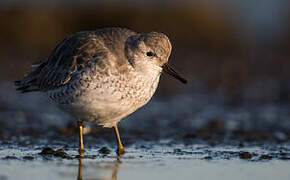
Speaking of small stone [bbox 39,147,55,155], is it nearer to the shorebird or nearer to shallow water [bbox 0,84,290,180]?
shallow water [bbox 0,84,290,180]

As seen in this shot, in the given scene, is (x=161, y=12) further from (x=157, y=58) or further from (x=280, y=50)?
(x=157, y=58)

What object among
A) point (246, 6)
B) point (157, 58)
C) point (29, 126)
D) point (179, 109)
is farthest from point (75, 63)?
point (246, 6)

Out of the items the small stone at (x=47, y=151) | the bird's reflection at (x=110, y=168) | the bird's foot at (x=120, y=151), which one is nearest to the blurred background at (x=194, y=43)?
the bird's foot at (x=120, y=151)

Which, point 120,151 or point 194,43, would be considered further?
point 194,43

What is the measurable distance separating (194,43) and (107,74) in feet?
41.1

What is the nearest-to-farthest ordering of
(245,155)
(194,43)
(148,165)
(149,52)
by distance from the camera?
1. (148,165)
2. (245,155)
3. (149,52)
4. (194,43)

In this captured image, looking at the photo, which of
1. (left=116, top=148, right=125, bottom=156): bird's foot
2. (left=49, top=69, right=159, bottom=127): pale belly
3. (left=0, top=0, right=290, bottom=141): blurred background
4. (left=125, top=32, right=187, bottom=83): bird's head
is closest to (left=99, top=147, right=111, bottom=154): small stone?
(left=116, top=148, right=125, bottom=156): bird's foot

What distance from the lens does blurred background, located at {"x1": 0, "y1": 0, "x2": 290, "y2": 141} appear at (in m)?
13.8

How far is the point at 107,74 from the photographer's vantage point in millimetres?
8086

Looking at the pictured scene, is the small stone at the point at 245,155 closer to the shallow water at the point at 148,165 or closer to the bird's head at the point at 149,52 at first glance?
the shallow water at the point at 148,165

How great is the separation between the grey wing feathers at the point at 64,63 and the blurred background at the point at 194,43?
118 inches

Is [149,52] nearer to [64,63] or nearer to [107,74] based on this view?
[107,74]

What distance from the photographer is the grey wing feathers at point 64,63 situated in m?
8.44

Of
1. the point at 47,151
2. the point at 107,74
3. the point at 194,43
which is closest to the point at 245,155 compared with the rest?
the point at 107,74
